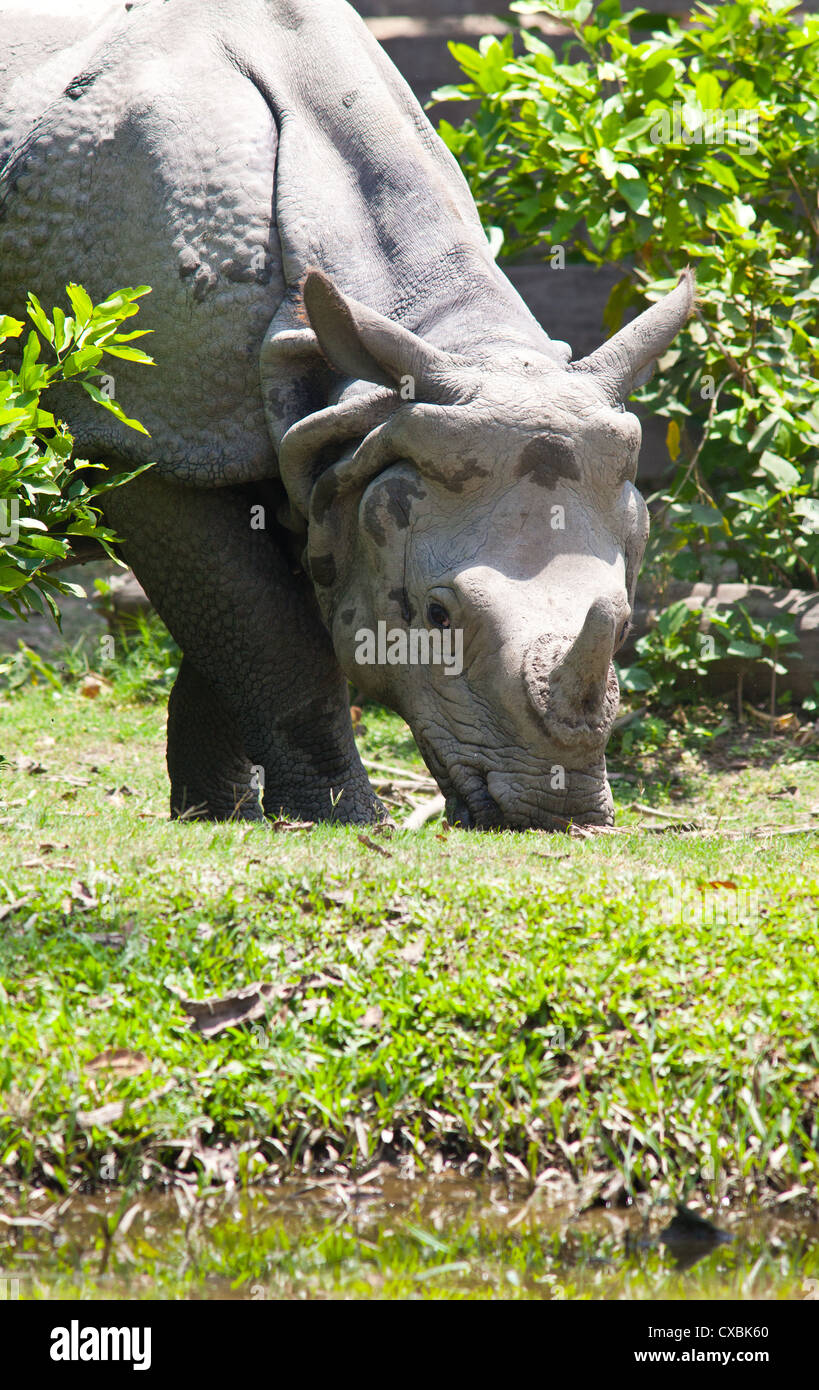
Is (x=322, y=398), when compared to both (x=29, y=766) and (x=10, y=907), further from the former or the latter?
(x=29, y=766)

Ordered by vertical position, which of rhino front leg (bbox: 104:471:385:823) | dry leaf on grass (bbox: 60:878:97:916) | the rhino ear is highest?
the rhino ear

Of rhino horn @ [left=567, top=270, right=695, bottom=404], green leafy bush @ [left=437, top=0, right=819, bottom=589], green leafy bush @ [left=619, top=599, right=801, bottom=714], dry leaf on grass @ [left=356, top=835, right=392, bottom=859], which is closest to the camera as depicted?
dry leaf on grass @ [left=356, top=835, right=392, bottom=859]

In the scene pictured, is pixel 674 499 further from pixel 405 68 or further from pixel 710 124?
pixel 405 68

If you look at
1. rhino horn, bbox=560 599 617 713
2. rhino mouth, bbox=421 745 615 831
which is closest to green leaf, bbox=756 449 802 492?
rhino mouth, bbox=421 745 615 831

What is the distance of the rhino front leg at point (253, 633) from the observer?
5676 mm

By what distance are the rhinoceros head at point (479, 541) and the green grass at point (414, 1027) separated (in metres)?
0.49

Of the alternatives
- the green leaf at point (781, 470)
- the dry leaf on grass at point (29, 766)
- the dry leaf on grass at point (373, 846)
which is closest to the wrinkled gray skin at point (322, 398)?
the dry leaf on grass at point (373, 846)

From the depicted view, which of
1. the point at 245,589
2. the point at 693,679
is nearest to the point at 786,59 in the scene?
the point at 693,679

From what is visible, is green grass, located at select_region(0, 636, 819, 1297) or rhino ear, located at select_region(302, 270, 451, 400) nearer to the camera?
green grass, located at select_region(0, 636, 819, 1297)

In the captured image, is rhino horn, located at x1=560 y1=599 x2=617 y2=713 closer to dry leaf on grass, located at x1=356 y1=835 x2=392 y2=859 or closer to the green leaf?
dry leaf on grass, located at x1=356 y1=835 x2=392 y2=859

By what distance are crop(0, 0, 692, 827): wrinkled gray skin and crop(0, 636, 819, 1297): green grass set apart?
79cm

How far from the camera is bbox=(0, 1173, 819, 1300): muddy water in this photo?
10.5 feet

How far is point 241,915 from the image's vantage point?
4.09 meters

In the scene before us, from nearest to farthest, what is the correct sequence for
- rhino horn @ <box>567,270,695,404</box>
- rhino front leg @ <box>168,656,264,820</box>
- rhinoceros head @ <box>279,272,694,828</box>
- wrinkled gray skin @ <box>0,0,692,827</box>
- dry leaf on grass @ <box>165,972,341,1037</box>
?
1. dry leaf on grass @ <box>165,972,341,1037</box>
2. rhinoceros head @ <box>279,272,694,828</box>
3. wrinkled gray skin @ <box>0,0,692,827</box>
4. rhino horn @ <box>567,270,695,404</box>
5. rhino front leg @ <box>168,656,264,820</box>
